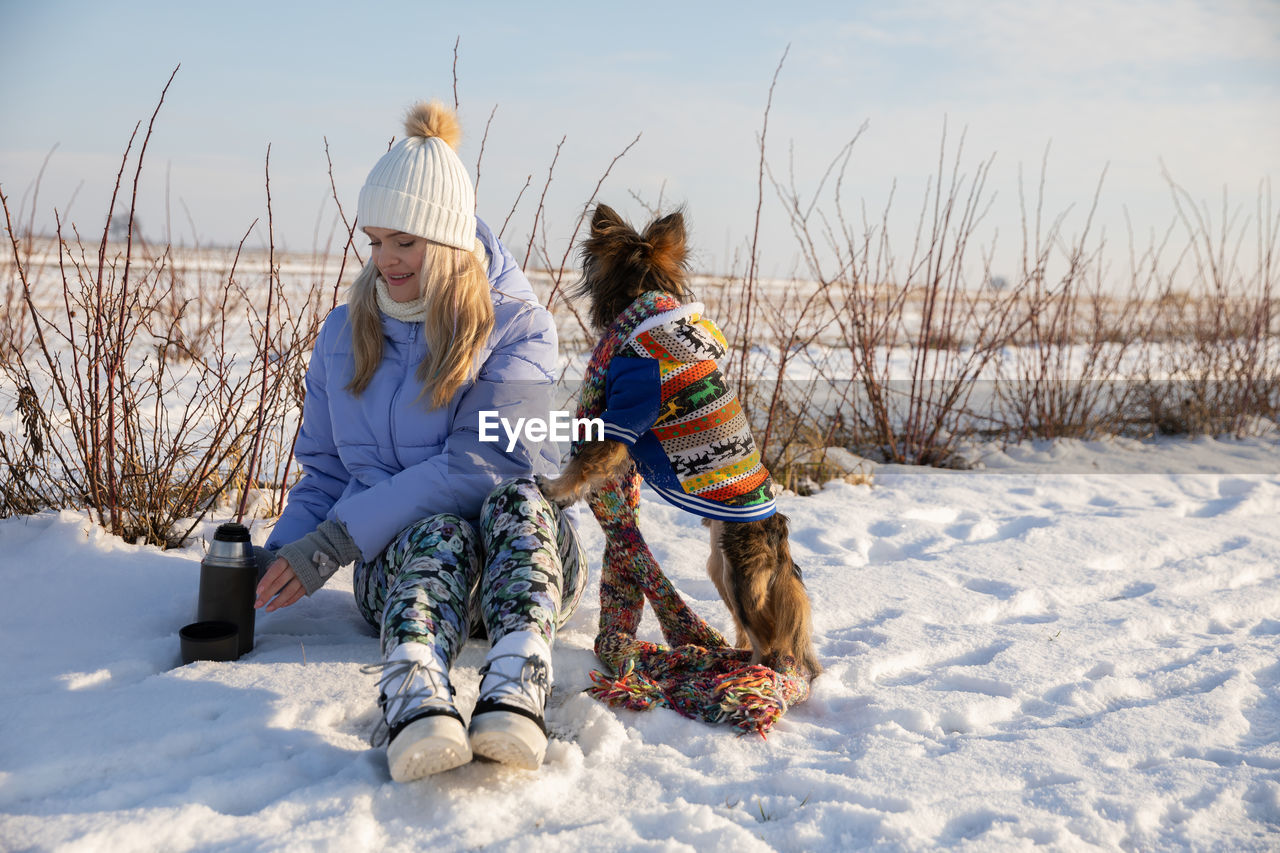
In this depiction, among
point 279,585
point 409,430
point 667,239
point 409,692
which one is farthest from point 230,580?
point 667,239

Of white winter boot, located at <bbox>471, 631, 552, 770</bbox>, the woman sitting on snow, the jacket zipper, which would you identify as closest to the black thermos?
the woman sitting on snow

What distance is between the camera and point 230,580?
2033mm

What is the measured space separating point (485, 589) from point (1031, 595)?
185cm

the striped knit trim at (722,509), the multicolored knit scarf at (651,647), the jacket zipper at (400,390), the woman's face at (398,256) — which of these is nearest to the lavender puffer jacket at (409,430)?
the jacket zipper at (400,390)

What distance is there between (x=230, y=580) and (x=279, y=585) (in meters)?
0.17

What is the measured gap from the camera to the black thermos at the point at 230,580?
2.02 metres

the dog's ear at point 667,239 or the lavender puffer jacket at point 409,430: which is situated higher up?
the dog's ear at point 667,239

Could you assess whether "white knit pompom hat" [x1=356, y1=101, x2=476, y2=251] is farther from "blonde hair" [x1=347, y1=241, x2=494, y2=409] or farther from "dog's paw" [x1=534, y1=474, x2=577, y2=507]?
"dog's paw" [x1=534, y1=474, x2=577, y2=507]

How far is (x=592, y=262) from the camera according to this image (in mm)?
2047

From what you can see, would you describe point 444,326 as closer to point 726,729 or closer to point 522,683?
point 522,683

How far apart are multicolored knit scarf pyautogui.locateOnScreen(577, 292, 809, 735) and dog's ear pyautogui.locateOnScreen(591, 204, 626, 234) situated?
0.18 metres

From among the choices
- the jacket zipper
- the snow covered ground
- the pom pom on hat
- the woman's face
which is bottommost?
the snow covered ground

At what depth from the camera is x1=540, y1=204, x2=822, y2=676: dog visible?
191 centimetres

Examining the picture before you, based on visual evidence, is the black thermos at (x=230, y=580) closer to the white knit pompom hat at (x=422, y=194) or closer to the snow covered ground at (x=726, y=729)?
the snow covered ground at (x=726, y=729)
